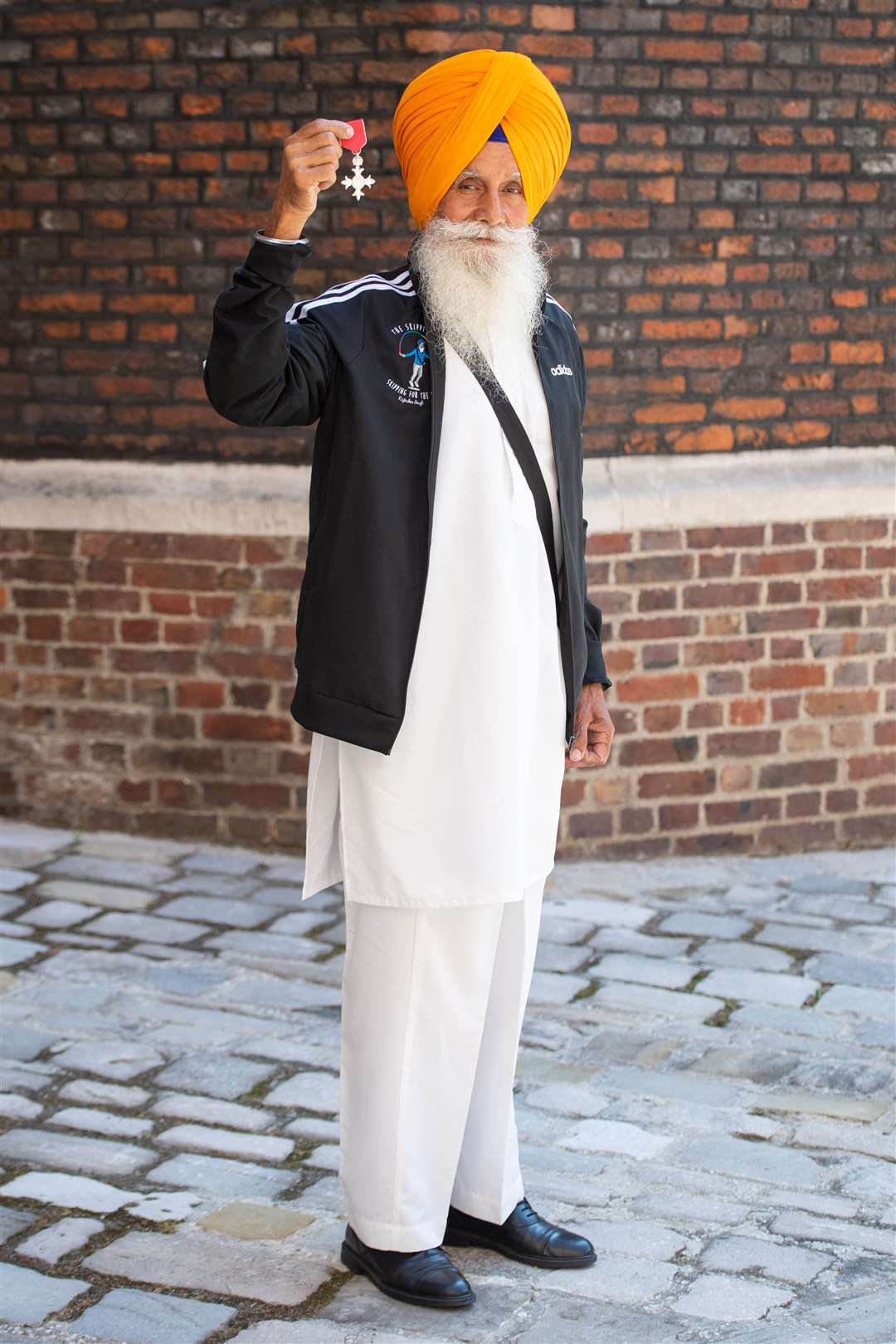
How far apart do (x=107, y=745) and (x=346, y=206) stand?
2.09 metres

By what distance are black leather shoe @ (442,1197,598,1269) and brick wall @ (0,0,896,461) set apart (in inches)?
121

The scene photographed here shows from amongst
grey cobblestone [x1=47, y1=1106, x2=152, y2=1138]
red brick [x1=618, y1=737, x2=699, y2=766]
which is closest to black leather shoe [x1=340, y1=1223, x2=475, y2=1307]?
grey cobblestone [x1=47, y1=1106, x2=152, y2=1138]

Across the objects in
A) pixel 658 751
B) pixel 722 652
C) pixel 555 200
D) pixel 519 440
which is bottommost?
pixel 658 751

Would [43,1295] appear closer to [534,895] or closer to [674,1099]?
[534,895]

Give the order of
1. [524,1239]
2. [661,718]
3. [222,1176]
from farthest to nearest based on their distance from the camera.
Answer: [661,718] < [222,1176] < [524,1239]

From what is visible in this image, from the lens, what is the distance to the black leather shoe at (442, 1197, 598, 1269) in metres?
3.29

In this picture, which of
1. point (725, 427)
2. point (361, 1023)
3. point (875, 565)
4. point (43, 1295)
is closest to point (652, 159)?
point (725, 427)

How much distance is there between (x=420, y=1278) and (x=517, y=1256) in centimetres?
26

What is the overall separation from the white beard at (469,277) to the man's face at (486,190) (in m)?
0.01

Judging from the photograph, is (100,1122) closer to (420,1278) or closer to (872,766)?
(420,1278)

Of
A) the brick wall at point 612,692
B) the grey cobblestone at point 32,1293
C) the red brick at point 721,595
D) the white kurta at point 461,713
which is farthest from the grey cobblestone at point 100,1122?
the red brick at point 721,595

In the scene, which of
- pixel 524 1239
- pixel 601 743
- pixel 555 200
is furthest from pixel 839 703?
pixel 524 1239

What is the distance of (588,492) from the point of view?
574 centimetres

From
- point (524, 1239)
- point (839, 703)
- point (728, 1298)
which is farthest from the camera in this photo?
point (839, 703)
